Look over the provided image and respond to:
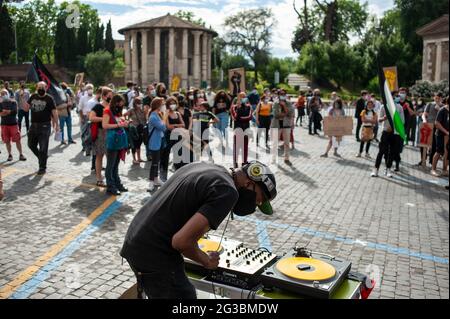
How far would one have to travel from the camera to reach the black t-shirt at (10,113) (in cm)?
1179

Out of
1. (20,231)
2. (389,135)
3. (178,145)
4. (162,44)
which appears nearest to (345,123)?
(389,135)

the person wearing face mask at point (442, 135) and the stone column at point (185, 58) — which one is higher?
the stone column at point (185, 58)

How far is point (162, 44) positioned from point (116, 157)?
6751 cm

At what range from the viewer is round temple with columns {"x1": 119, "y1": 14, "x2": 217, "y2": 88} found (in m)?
72.8

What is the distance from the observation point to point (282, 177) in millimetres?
11508

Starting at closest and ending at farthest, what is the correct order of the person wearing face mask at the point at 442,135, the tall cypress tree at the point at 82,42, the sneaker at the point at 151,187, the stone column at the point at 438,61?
the sneaker at the point at 151,187
the person wearing face mask at the point at 442,135
the stone column at the point at 438,61
the tall cypress tree at the point at 82,42

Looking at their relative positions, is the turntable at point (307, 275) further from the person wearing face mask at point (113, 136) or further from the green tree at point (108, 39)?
the green tree at point (108, 39)

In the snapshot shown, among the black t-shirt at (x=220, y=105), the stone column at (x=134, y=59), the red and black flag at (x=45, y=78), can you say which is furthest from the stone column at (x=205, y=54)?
the black t-shirt at (x=220, y=105)

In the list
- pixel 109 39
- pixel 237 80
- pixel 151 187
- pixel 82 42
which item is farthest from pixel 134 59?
pixel 151 187

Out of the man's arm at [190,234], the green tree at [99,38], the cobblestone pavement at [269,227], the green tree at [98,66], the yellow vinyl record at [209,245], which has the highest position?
the green tree at [99,38]

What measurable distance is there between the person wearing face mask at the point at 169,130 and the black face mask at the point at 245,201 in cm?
707

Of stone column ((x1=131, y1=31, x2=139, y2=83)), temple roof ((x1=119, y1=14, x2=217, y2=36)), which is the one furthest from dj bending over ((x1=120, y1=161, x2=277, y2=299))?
stone column ((x1=131, y1=31, x2=139, y2=83))

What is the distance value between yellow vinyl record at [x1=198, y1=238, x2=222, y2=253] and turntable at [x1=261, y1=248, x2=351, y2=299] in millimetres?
515
